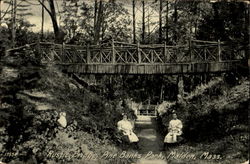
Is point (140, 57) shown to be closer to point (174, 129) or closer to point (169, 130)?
point (169, 130)

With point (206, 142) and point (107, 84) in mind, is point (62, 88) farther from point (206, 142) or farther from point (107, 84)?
point (206, 142)

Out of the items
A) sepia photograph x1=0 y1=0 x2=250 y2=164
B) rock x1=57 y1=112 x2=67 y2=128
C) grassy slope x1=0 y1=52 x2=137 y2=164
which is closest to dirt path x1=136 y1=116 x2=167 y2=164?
sepia photograph x1=0 y1=0 x2=250 y2=164

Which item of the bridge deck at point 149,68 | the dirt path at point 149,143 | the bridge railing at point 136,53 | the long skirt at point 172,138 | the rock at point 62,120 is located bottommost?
the dirt path at point 149,143

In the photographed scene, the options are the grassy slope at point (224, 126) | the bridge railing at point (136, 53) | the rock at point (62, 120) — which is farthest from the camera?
the bridge railing at point (136, 53)

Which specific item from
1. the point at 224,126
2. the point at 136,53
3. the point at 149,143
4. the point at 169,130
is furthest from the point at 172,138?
the point at 136,53

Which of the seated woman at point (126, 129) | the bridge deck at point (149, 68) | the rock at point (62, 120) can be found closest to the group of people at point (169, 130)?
the seated woman at point (126, 129)

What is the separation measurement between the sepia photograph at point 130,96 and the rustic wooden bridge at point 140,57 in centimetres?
4

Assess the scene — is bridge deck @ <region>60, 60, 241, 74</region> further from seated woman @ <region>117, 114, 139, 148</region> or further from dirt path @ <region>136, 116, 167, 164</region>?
seated woman @ <region>117, 114, 139, 148</region>

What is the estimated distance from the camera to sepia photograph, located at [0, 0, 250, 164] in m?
8.38

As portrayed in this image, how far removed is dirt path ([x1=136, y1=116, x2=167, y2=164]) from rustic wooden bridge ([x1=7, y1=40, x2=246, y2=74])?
2.00 m

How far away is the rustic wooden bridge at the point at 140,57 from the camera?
12.3 m

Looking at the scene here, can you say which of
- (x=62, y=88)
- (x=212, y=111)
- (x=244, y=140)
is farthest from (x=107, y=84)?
(x=244, y=140)

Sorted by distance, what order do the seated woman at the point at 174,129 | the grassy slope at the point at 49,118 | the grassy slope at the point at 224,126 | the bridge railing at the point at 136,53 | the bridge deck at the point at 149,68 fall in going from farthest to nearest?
the bridge railing at the point at 136,53 → the bridge deck at the point at 149,68 → the seated woman at the point at 174,129 → the grassy slope at the point at 49,118 → the grassy slope at the point at 224,126

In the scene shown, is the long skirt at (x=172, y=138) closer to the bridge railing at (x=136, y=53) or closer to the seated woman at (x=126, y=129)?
the seated woman at (x=126, y=129)
